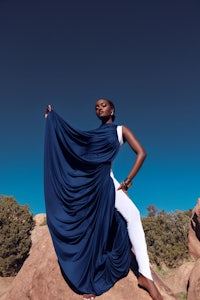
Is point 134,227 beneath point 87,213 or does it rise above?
beneath

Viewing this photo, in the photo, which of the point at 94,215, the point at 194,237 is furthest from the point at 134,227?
the point at 194,237

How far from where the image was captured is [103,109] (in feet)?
16.0

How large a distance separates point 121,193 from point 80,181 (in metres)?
0.73

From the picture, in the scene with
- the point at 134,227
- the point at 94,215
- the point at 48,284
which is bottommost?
the point at 48,284

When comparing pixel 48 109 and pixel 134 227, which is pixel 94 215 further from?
pixel 48 109

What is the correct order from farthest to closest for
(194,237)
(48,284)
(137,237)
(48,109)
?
(194,237) → (48,109) → (48,284) → (137,237)

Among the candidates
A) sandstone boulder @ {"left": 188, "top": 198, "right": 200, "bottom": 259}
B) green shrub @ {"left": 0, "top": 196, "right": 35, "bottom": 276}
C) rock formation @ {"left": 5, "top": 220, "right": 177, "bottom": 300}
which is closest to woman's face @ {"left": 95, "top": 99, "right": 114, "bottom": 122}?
rock formation @ {"left": 5, "top": 220, "right": 177, "bottom": 300}

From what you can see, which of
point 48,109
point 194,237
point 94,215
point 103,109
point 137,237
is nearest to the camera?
point 137,237

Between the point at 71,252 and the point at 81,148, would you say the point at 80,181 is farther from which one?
the point at 71,252

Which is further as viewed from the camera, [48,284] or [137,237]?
[48,284]

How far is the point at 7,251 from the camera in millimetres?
25172

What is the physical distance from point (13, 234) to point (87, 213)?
79.9 feet

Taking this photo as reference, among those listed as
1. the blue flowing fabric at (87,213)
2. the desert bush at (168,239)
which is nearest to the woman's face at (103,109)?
the blue flowing fabric at (87,213)

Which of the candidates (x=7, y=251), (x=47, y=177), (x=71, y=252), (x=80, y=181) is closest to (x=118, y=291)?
(x=71, y=252)
